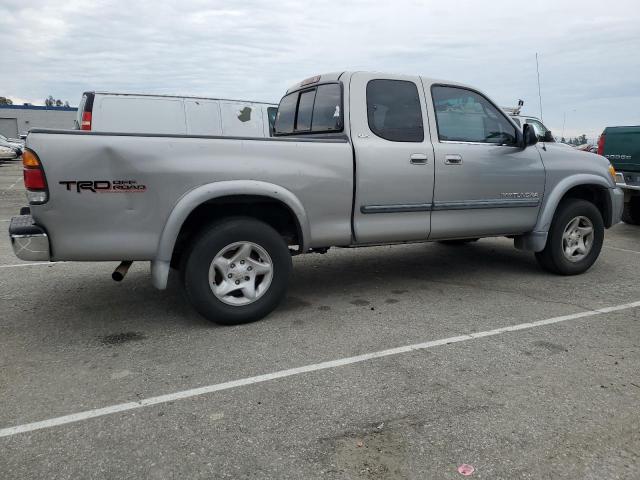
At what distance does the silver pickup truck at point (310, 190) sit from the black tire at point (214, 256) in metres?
0.01

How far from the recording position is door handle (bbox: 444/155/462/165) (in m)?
4.89

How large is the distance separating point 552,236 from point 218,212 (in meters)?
3.59

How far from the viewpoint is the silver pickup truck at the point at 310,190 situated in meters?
3.63

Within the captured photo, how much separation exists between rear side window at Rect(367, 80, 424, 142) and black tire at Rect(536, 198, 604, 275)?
1970mm

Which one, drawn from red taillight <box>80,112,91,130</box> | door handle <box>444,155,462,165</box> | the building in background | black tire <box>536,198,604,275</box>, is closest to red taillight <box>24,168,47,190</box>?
door handle <box>444,155,462,165</box>

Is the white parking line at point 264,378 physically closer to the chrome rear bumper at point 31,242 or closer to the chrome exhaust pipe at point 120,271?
the chrome rear bumper at point 31,242

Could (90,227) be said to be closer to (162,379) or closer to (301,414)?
(162,379)

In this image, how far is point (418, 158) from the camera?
473 centimetres

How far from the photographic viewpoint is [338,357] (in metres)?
3.64

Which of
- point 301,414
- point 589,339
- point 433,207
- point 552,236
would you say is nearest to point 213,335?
point 301,414

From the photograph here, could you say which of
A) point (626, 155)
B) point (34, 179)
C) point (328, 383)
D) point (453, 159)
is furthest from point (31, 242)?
point (626, 155)

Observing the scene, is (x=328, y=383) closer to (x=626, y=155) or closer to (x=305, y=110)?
(x=305, y=110)

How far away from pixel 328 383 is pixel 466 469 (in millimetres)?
1047

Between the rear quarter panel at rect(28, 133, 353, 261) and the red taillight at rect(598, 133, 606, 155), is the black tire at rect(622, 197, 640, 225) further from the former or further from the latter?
the rear quarter panel at rect(28, 133, 353, 261)
